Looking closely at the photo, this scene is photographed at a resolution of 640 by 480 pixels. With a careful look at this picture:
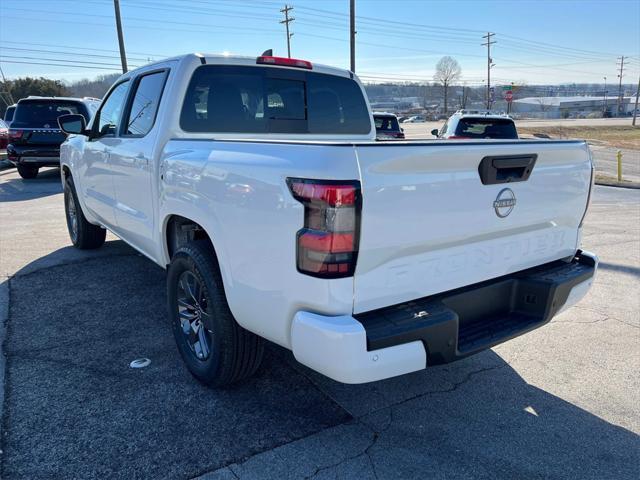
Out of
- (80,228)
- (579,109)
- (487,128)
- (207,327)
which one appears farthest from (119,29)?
(579,109)

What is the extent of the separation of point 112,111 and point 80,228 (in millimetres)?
1956

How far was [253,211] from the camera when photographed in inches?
95.0

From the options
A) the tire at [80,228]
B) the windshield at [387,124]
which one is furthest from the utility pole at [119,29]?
the tire at [80,228]

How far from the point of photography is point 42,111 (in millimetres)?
12828

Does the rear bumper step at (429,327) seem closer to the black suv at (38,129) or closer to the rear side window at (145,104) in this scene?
the rear side window at (145,104)

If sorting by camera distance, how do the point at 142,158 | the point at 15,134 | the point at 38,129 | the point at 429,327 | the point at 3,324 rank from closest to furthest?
the point at 429,327 < the point at 142,158 < the point at 3,324 < the point at 15,134 < the point at 38,129

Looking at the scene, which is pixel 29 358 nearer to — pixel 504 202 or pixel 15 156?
pixel 504 202

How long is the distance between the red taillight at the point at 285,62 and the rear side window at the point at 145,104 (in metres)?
0.76

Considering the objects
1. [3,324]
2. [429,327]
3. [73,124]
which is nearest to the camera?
[429,327]

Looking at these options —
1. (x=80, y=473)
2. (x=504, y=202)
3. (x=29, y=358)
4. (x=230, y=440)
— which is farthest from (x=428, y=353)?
→ (x=29, y=358)

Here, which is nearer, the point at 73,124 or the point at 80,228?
the point at 73,124

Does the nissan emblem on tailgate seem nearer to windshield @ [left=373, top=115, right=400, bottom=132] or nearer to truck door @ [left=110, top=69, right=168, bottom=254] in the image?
truck door @ [left=110, top=69, right=168, bottom=254]

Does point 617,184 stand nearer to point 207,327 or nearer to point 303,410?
point 303,410

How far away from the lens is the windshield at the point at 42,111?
41.6 ft
